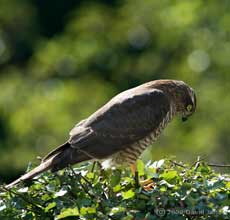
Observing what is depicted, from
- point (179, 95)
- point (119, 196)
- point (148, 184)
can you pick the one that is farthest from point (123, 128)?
point (119, 196)

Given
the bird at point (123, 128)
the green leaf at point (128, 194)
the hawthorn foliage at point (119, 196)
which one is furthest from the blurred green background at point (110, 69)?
the green leaf at point (128, 194)

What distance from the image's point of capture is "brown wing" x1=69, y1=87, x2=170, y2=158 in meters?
6.56

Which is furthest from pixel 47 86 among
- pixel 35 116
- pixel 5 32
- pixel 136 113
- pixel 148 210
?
pixel 148 210

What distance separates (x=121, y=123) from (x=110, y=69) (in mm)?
11982

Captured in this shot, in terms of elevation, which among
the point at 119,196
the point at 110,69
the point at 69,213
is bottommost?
the point at 69,213

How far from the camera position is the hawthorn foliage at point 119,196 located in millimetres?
4952

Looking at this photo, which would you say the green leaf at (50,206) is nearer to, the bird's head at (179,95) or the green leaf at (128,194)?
the green leaf at (128,194)

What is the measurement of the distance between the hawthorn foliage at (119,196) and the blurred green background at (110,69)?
32.1ft

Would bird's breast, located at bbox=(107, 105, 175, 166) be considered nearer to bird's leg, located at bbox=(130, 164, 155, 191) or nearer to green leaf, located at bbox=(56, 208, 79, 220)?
bird's leg, located at bbox=(130, 164, 155, 191)

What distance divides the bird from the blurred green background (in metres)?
8.14

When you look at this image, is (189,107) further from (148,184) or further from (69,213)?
(69,213)

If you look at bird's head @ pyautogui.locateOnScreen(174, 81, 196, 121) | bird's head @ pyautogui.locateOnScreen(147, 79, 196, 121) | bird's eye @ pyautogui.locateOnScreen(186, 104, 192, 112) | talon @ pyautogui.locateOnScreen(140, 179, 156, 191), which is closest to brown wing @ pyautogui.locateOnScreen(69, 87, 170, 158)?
bird's head @ pyautogui.locateOnScreen(147, 79, 196, 121)

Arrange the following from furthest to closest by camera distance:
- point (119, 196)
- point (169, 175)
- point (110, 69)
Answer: point (110, 69) → point (169, 175) → point (119, 196)

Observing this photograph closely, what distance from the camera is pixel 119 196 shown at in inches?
206
